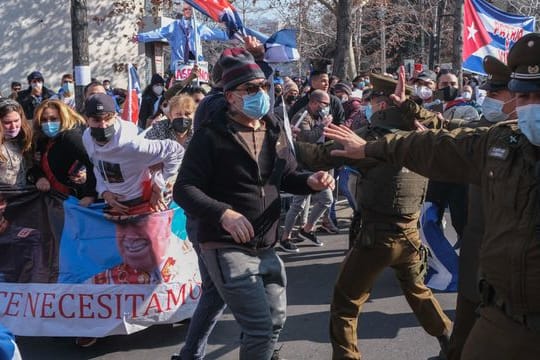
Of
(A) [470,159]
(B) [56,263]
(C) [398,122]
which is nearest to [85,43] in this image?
(B) [56,263]

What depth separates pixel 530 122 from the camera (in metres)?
2.40

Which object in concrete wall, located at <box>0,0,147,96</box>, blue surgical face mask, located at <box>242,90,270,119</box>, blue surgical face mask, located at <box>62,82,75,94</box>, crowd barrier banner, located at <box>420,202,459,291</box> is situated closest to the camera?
blue surgical face mask, located at <box>242,90,270,119</box>

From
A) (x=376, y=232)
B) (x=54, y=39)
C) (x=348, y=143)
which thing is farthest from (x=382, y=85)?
(x=54, y=39)

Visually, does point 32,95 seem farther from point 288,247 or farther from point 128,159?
point 128,159

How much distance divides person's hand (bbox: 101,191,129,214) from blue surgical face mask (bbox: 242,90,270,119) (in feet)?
5.47

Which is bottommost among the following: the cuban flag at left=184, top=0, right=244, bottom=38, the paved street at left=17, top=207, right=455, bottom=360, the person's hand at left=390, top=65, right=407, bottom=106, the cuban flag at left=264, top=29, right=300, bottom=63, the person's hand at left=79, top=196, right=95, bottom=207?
the paved street at left=17, top=207, right=455, bottom=360

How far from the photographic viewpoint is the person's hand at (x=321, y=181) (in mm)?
3627

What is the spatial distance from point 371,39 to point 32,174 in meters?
45.2

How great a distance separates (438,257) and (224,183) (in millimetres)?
2896

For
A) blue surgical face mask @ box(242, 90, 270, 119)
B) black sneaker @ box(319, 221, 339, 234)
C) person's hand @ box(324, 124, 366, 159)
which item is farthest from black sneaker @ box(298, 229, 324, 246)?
person's hand @ box(324, 124, 366, 159)

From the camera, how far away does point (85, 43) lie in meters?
9.77

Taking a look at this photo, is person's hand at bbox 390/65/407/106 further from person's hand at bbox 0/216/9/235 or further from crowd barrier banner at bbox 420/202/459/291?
person's hand at bbox 0/216/9/235

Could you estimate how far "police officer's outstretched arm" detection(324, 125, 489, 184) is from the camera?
2.66 meters

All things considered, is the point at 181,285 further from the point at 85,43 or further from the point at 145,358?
the point at 85,43
